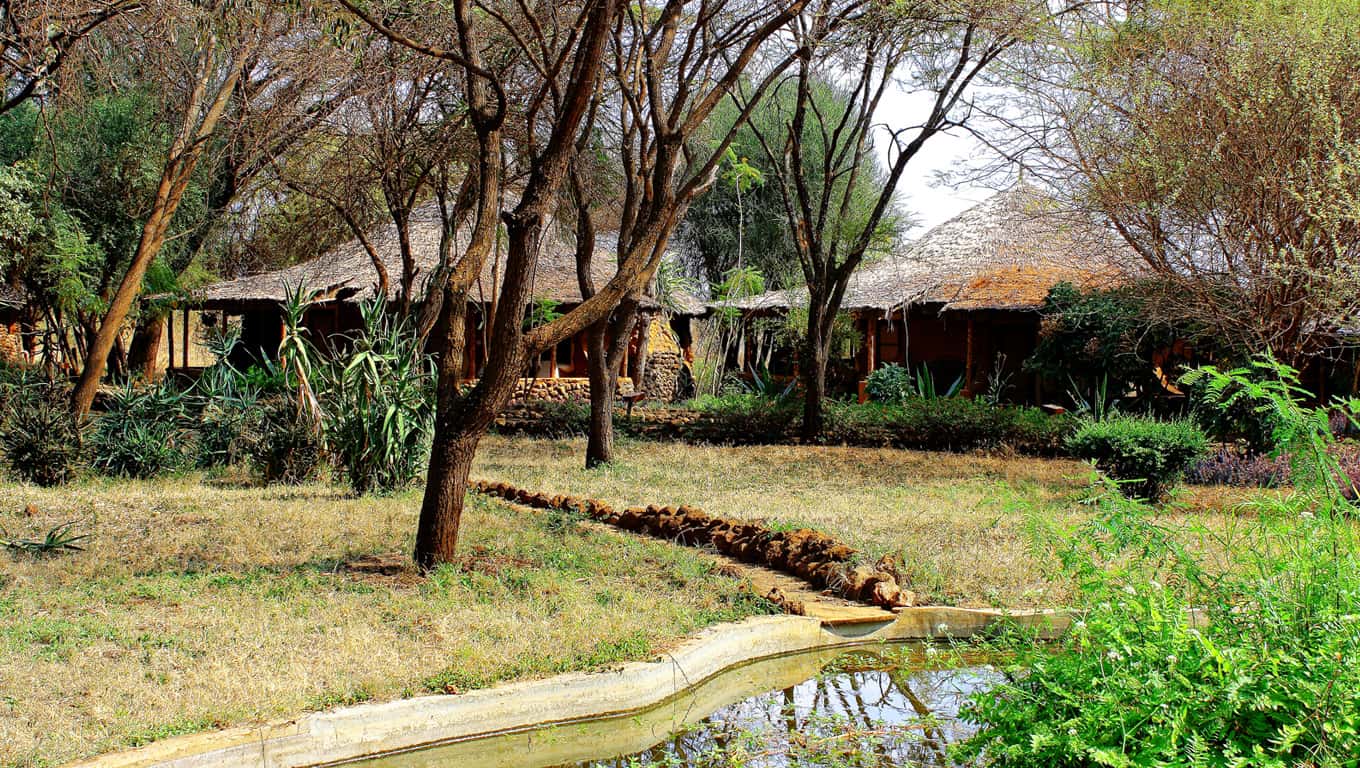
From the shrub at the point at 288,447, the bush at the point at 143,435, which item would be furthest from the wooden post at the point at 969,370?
the bush at the point at 143,435

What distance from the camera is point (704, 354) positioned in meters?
22.8

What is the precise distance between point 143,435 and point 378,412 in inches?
119

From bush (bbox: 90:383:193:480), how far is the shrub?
1.18 metres

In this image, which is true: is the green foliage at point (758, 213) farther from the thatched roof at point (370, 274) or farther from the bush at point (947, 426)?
the bush at point (947, 426)

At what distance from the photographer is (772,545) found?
7.46 m

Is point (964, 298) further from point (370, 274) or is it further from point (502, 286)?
point (502, 286)

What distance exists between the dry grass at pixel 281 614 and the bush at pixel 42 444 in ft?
5.76

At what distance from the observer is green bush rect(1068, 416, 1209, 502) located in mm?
10336

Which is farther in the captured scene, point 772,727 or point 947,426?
point 947,426

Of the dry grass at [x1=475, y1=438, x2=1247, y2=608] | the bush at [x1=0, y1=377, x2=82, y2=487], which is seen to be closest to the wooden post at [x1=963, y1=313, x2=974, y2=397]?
the dry grass at [x1=475, y1=438, x2=1247, y2=608]

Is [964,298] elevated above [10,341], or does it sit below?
above

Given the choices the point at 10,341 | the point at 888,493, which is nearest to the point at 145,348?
the point at 10,341

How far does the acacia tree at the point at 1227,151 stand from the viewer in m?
10.7

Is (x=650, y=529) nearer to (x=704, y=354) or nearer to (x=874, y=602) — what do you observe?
(x=874, y=602)
